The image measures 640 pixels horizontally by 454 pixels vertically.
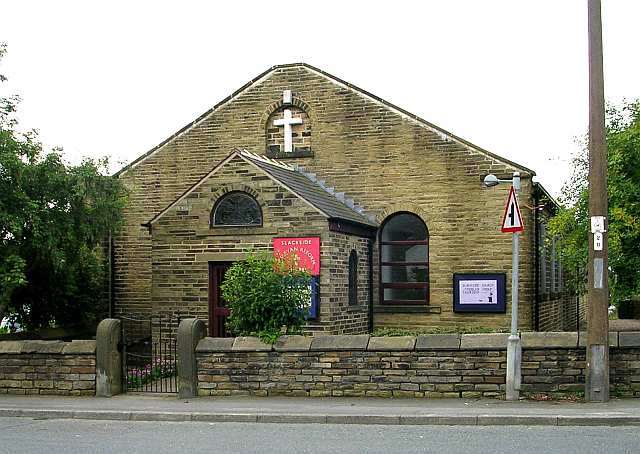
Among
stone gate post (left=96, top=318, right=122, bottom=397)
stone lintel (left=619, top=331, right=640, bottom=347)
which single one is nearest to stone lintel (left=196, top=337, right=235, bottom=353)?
stone gate post (left=96, top=318, right=122, bottom=397)

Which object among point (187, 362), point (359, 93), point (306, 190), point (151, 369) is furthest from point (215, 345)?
point (359, 93)

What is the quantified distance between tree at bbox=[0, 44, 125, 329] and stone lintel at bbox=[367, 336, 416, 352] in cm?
643

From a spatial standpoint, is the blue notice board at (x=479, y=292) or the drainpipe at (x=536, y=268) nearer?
the blue notice board at (x=479, y=292)

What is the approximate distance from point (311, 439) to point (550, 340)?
4385 mm

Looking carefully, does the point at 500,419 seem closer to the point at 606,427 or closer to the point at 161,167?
the point at 606,427

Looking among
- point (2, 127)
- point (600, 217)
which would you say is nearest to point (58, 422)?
point (2, 127)

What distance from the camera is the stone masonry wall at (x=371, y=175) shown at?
2042 centimetres

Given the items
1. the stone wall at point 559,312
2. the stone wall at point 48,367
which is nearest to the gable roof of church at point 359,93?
the stone wall at point 559,312

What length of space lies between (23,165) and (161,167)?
7.63 m

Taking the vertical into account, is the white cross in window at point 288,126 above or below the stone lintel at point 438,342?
above

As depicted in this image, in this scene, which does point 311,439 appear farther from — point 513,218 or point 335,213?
point 335,213

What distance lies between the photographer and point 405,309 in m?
20.9

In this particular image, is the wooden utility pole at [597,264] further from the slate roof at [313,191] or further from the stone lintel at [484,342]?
the slate roof at [313,191]

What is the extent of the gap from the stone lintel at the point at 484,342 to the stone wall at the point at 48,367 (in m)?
6.27
